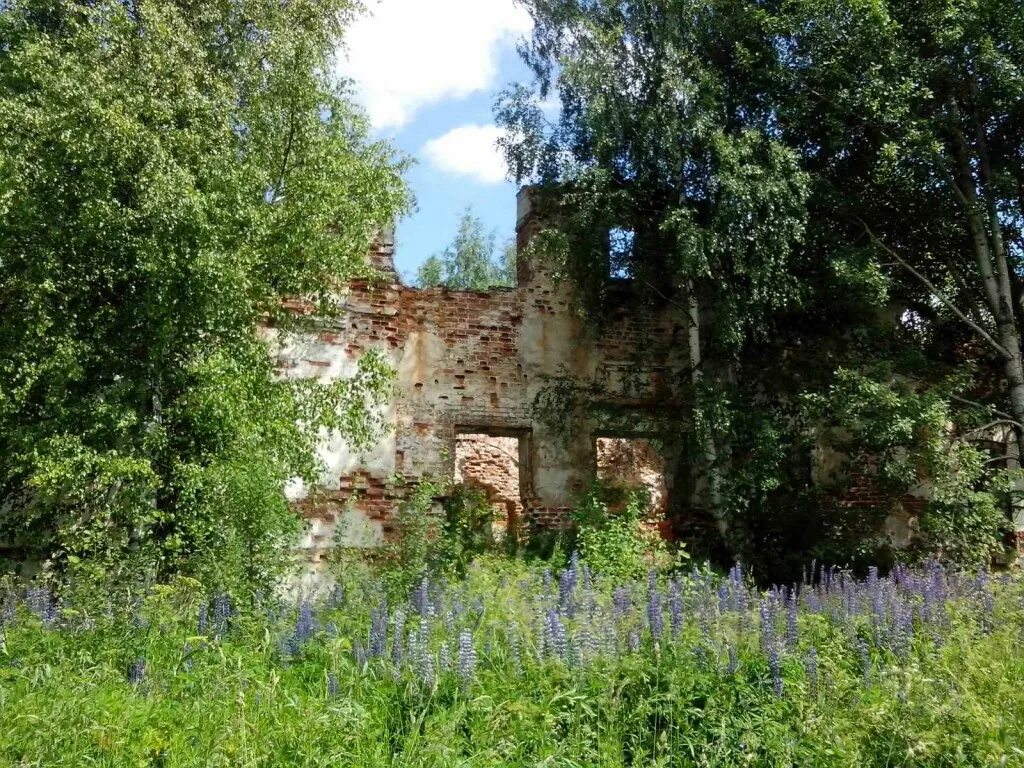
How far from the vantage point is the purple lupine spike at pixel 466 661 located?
15.1 feet

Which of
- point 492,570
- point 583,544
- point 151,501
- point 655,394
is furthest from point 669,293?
point 151,501

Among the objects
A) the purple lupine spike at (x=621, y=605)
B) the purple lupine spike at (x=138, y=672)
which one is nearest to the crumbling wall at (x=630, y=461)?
the purple lupine spike at (x=621, y=605)

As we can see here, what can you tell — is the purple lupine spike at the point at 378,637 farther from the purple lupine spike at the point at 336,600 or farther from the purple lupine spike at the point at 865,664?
the purple lupine spike at the point at 865,664

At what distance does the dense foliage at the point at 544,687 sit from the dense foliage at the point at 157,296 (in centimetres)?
222

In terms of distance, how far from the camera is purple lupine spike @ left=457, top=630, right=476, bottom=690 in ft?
15.1

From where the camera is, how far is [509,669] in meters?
4.99

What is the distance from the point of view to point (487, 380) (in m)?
11.7

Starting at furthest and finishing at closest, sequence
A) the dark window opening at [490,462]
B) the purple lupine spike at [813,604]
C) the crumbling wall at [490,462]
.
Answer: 1. the crumbling wall at [490,462]
2. the dark window opening at [490,462]
3. the purple lupine spike at [813,604]

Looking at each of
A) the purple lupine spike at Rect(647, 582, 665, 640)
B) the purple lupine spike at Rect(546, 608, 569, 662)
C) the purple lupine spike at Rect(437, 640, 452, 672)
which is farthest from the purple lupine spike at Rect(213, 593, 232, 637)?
the purple lupine spike at Rect(647, 582, 665, 640)

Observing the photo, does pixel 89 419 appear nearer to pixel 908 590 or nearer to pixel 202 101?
pixel 202 101

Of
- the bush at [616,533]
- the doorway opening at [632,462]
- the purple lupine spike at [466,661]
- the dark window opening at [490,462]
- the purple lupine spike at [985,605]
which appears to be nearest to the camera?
the purple lupine spike at [466,661]

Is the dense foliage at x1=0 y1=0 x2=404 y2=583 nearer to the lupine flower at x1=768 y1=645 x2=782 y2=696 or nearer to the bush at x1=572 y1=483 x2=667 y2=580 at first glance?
the bush at x1=572 y1=483 x2=667 y2=580

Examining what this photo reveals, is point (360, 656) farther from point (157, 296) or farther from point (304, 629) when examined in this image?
point (157, 296)

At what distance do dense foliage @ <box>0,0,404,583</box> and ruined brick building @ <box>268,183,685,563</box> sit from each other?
103 centimetres
